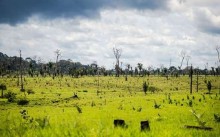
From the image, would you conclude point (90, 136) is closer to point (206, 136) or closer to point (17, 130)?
point (17, 130)

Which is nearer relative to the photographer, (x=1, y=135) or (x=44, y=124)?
(x=1, y=135)

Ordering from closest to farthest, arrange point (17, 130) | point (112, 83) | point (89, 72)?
point (17, 130) < point (112, 83) < point (89, 72)

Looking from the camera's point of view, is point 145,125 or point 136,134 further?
point 145,125

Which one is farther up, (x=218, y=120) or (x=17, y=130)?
(x=17, y=130)

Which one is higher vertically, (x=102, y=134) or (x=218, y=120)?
(x=102, y=134)

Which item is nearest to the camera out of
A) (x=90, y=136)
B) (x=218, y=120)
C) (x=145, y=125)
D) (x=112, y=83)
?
(x=90, y=136)

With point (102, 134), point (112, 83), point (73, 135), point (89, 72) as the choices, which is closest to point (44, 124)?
point (73, 135)

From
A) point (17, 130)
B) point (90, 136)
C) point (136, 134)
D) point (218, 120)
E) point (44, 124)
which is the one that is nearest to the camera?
point (90, 136)

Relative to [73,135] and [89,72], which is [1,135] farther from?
[89,72]

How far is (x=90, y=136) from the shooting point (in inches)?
173

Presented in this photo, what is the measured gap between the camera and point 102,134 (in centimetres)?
443

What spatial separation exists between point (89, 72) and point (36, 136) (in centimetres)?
17754

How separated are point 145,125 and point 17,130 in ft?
9.60

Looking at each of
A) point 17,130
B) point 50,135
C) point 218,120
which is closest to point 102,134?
point 50,135
